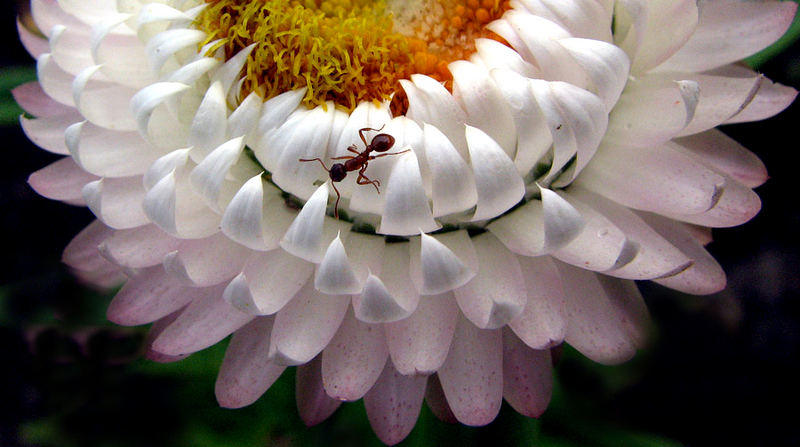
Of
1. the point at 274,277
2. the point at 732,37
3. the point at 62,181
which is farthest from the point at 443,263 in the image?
the point at 62,181

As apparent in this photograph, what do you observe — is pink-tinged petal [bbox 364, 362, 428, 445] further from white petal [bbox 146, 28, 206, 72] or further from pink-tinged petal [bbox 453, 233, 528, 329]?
white petal [bbox 146, 28, 206, 72]

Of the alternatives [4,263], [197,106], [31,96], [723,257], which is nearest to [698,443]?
[723,257]

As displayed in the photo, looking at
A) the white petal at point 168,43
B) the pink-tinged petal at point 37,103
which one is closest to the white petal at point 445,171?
the white petal at point 168,43

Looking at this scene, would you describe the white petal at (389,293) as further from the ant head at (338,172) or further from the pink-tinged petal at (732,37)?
the pink-tinged petal at (732,37)

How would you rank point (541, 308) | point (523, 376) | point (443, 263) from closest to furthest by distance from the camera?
point (443, 263), point (541, 308), point (523, 376)

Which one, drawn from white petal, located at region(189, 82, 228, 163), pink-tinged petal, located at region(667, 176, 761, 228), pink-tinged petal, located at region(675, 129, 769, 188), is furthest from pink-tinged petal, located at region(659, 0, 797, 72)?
white petal, located at region(189, 82, 228, 163)

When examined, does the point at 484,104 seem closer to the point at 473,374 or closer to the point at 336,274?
the point at 336,274

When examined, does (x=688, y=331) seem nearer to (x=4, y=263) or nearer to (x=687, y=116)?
(x=687, y=116)
